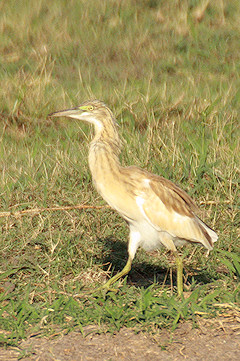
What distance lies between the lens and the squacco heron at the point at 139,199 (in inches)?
163

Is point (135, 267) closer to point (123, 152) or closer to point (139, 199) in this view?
point (139, 199)

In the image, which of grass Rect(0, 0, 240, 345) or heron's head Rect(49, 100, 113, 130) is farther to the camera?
heron's head Rect(49, 100, 113, 130)

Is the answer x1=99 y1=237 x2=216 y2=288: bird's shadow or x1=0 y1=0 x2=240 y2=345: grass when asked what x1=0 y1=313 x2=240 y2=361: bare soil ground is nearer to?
x1=0 y1=0 x2=240 y2=345: grass

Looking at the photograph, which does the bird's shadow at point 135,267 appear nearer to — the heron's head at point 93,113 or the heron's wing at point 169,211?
the heron's wing at point 169,211

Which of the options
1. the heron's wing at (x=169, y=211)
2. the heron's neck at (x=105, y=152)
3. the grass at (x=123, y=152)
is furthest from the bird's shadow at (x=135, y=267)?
the heron's neck at (x=105, y=152)

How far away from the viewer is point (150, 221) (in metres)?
4.14

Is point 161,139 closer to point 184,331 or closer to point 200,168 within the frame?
point 200,168

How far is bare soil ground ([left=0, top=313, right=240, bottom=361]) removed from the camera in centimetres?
344

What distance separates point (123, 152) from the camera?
5977 millimetres

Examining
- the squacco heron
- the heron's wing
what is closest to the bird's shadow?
the squacco heron

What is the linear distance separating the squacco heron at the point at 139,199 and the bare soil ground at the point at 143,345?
1.65 feet

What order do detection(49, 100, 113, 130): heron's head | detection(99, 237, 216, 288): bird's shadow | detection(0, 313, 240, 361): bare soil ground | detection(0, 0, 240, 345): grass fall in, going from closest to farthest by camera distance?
detection(0, 313, 240, 361): bare soil ground, detection(0, 0, 240, 345): grass, detection(49, 100, 113, 130): heron's head, detection(99, 237, 216, 288): bird's shadow

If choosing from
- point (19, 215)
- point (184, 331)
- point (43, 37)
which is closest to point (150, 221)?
point (184, 331)

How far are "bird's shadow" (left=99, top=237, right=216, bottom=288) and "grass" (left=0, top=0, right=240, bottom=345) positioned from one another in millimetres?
10
